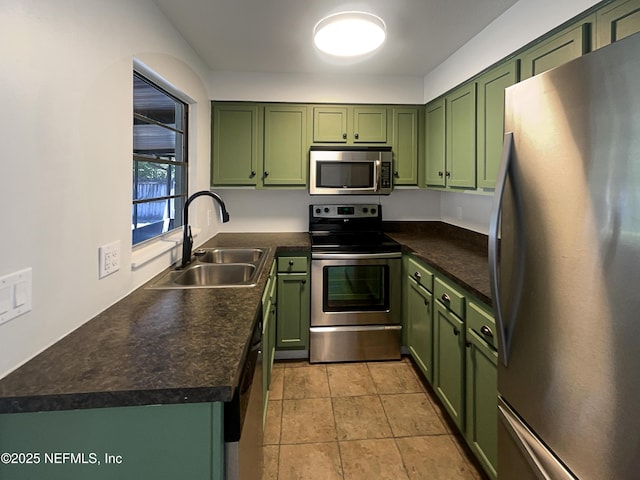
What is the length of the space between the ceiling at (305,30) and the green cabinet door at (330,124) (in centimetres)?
32

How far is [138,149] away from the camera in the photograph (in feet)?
6.54

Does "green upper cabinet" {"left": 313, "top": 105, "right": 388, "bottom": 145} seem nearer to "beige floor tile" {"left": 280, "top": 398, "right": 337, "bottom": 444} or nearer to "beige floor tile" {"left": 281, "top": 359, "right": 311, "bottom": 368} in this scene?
"beige floor tile" {"left": 281, "top": 359, "right": 311, "bottom": 368}

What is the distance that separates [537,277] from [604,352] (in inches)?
10.1

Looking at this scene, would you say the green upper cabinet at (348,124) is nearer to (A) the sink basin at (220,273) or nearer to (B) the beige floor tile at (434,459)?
(A) the sink basin at (220,273)

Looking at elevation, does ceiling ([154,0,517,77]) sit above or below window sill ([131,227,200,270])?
above

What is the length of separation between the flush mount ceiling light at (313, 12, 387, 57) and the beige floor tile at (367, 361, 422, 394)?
2.18 metres

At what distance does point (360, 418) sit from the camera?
89.2 inches

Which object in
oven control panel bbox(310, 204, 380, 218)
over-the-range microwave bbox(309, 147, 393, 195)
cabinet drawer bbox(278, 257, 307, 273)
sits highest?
over-the-range microwave bbox(309, 147, 393, 195)

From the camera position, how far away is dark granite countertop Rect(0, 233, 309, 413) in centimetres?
88

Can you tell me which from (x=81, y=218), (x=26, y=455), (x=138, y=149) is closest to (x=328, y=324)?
(x=138, y=149)

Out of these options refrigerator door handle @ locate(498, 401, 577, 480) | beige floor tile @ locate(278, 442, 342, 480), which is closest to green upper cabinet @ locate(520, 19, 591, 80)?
refrigerator door handle @ locate(498, 401, 577, 480)

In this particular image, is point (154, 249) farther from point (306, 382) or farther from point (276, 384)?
point (306, 382)

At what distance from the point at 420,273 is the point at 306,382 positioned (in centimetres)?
113

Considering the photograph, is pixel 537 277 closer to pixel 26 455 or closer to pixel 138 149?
pixel 26 455
